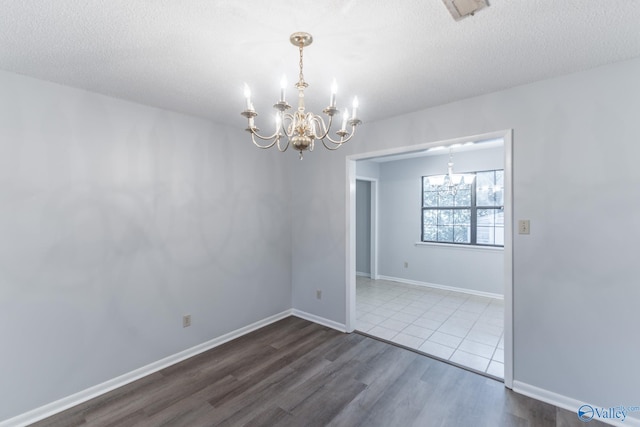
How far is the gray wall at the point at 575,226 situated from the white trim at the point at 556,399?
0.03m

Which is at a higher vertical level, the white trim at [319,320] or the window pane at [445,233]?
the window pane at [445,233]

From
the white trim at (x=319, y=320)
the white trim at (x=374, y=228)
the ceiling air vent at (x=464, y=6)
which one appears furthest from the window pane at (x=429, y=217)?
the ceiling air vent at (x=464, y=6)

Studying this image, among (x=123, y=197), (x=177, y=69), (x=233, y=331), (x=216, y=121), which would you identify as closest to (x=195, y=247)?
(x=123, y=197)

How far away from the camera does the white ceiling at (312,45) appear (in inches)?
54.6

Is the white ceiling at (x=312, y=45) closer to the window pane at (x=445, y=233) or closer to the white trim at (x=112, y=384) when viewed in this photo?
the white trim at (x=112, y=384)

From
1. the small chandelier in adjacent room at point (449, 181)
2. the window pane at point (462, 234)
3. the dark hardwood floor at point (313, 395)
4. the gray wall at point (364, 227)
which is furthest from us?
the gray wall at point (364, 227)

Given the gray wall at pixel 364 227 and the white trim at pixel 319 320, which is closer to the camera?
the white trim at pixel 319 320

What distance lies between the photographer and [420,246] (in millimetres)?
5547

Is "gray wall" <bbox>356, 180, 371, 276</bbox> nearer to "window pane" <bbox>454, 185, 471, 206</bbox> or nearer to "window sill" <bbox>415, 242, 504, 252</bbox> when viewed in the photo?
"window sill" <bbox>415, 242, 504, 252</bbox>

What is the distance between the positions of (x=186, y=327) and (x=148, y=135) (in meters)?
1.89

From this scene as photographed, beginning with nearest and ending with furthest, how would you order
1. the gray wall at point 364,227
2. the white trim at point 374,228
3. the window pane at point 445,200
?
the window pane at point 445,200, the white trim at point 374,228, the gray wall at point 364,227

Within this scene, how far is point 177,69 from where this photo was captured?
1.97 m

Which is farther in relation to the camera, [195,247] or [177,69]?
[195,247]

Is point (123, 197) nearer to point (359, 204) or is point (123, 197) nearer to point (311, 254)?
point (311, 254)
